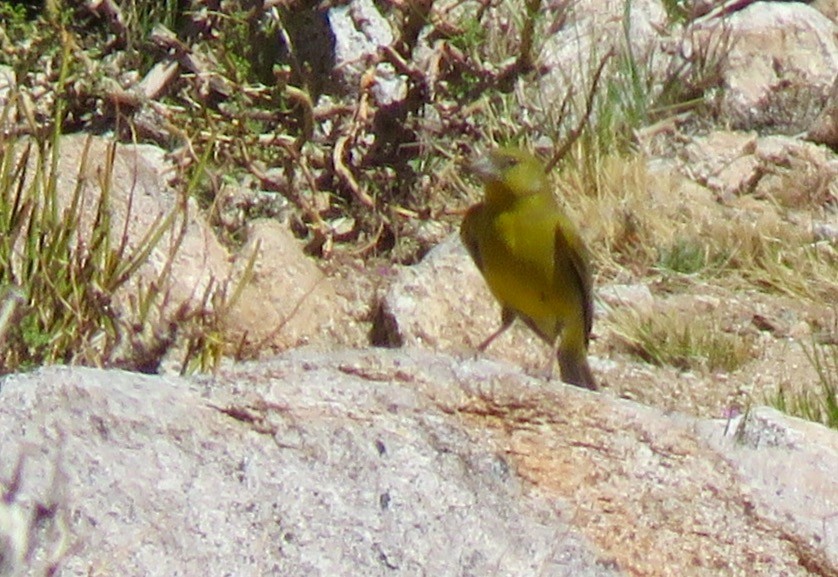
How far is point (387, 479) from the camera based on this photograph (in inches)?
121

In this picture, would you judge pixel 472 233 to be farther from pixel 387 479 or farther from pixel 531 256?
pixel 387 479

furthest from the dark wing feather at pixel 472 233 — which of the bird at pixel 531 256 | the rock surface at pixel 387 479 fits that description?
the rock surface at pixel 387 479

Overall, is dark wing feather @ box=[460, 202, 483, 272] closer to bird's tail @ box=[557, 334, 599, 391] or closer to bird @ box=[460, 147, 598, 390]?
bird @ box=[460, 147, 598, 390]

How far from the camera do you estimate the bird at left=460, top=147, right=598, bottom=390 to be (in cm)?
517

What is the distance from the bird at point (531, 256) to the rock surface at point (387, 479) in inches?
66.1

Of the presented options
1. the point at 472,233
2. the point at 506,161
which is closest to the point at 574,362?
the point at 472,233

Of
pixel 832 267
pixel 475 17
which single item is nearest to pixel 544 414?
pixel 832 267

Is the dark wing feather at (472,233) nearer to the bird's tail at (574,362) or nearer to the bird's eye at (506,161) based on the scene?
the bird's eye at (506,161)

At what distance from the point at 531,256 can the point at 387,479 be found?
2188mm

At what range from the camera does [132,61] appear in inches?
305

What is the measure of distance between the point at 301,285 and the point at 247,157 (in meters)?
0.94

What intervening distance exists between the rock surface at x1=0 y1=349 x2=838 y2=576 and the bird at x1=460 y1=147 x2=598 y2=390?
1.68 meters

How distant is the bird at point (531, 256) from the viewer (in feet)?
17.0

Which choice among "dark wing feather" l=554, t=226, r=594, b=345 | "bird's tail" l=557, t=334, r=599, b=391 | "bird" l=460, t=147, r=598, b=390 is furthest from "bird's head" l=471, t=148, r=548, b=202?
"bird's tail" l=557, t=334, r=599, b=391
